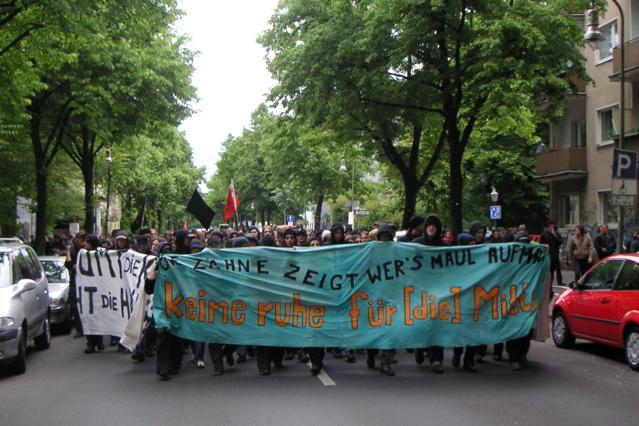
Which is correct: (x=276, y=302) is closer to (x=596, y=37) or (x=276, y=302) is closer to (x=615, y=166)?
(x=615, y=166)

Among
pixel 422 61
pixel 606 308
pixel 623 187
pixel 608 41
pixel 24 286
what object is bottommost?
pixel 606 308

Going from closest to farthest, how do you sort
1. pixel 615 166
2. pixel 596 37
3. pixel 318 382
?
pixel 318 382 → pixel 615 166 → pixel 596 37

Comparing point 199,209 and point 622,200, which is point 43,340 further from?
point 622,200

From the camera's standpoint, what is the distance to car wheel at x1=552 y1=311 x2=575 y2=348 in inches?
441

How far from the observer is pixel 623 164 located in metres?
15.0

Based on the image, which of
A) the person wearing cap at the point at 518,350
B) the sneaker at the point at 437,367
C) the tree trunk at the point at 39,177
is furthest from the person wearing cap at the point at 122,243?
the tree trunk at the point at 39,177

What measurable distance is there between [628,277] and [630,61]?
17969 mm

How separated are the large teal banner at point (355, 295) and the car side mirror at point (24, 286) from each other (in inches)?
79.5

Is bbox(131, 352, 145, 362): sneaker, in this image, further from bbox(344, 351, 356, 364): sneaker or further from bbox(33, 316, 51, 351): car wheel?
bbox(344, 351, 356, 364): sneaker

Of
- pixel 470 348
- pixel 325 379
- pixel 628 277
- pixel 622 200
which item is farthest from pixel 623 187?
pixel 325 379

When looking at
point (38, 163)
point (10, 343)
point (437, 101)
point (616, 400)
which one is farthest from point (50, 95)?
point (616, 400)

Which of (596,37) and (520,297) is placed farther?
(596,37)

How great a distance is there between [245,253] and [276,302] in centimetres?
77

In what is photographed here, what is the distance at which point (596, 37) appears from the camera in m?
16.4
